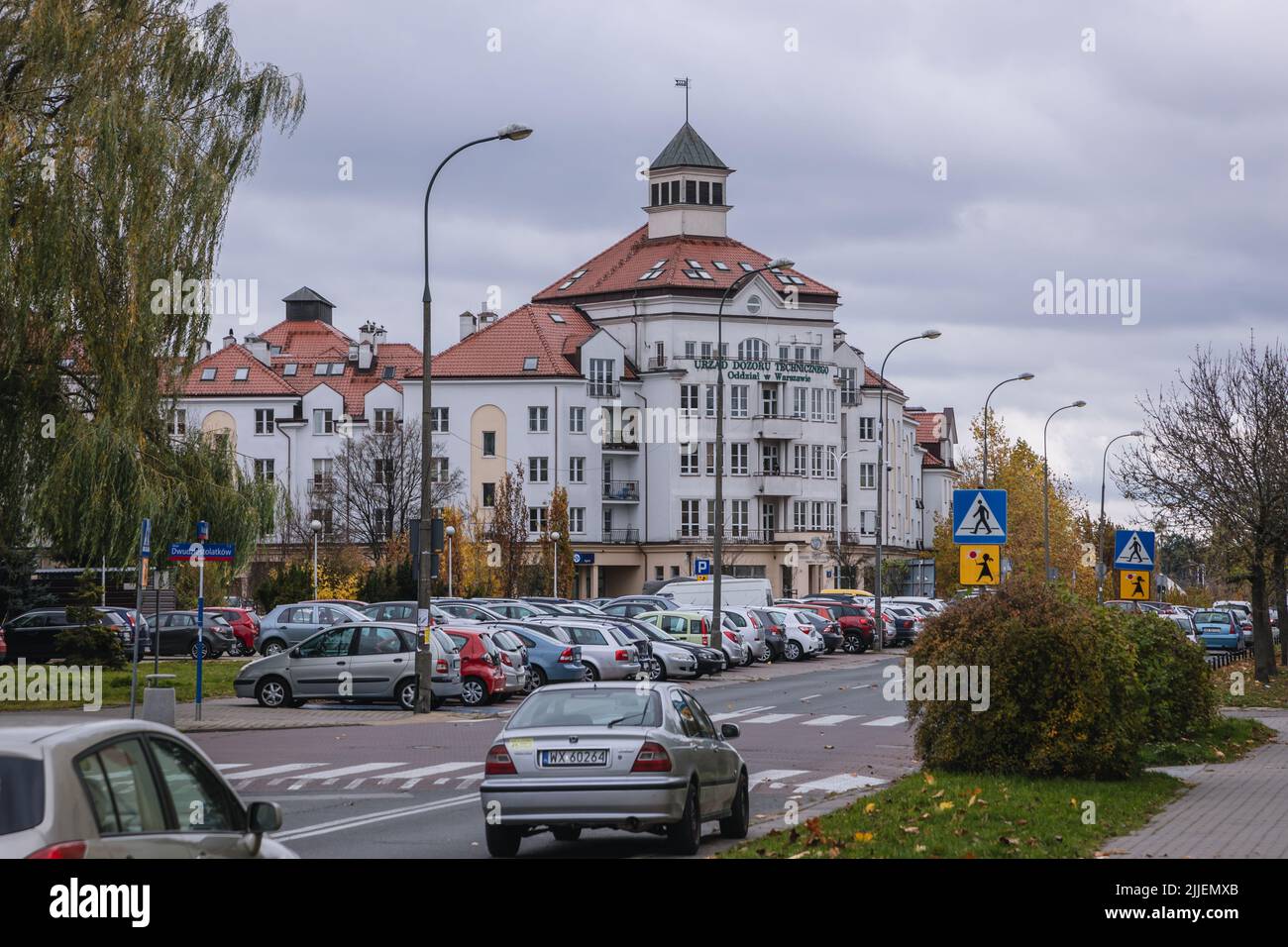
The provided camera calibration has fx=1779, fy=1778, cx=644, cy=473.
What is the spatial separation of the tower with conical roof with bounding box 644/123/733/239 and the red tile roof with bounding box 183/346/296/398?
79.5 feet

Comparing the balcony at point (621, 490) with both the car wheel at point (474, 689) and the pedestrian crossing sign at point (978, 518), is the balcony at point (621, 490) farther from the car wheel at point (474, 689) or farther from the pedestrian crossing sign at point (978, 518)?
the pedestrian crossing sign at point (978, 518)

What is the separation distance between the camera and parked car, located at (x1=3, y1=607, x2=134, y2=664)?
147 feet

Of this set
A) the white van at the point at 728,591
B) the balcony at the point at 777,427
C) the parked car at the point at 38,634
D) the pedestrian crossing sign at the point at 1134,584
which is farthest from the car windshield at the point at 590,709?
the balcony at the point at 777,427

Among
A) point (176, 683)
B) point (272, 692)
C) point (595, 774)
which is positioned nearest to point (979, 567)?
point (595, 774)

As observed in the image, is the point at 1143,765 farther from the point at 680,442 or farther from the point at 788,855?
the point at 680,442

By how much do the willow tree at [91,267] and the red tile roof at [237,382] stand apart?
7470 centimetres

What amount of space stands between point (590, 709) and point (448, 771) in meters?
7.81

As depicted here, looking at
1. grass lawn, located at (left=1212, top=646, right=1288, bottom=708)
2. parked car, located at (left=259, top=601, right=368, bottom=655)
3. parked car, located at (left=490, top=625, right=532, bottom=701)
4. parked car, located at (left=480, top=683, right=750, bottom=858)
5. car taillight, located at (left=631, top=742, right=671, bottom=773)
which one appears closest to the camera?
parked car, located at (left=480, top=683, right=750, bottom=858)

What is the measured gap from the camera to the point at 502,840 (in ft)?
45.1

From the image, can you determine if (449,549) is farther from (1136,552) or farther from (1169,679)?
(1169,679)

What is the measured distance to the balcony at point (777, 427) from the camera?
332 feet

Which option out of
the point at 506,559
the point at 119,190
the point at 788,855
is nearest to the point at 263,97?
the point at 119,190

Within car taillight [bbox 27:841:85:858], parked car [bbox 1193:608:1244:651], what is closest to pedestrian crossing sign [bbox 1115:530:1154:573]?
car taillight [bbox 27:841:85:858]

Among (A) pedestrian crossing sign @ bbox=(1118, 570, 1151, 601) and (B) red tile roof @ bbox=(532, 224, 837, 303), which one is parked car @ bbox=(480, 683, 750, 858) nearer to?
(A) pedestrian crossing sign @ bbox=(1118, 570, 1151, 601)
